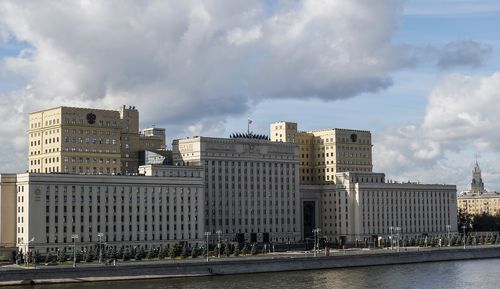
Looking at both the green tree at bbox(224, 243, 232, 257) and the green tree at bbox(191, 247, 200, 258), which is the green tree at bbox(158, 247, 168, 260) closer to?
the green tree at bbox(191, 247, 200, 258)

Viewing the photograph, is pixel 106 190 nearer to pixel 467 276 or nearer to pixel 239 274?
pixel 239 274

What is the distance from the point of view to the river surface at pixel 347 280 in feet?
456

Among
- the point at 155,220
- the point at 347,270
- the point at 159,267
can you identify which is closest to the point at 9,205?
the point at 155,220

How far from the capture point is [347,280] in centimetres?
15038

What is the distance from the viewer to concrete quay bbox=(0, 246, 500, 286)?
13938cm

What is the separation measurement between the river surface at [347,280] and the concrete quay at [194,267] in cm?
257

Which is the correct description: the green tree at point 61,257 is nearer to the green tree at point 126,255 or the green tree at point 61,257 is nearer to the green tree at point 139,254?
the green tree at point 126,255

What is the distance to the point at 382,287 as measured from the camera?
137m

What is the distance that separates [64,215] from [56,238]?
5.19m

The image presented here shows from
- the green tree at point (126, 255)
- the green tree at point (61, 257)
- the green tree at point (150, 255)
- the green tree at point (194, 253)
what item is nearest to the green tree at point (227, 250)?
the green tree at point (194, 253)

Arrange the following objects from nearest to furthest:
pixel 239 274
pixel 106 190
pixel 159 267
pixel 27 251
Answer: pixel 159 267 → pixel 239 274 → pixel 27 251 → pixel 106 190

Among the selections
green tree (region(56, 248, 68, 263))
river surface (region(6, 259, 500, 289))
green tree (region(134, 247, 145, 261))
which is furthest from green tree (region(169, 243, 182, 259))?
green tree (region(56, 248, 68, 263))

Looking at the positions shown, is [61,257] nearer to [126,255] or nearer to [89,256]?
[89,256]

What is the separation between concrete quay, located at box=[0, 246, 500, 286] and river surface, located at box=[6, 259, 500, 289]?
8.42ft
